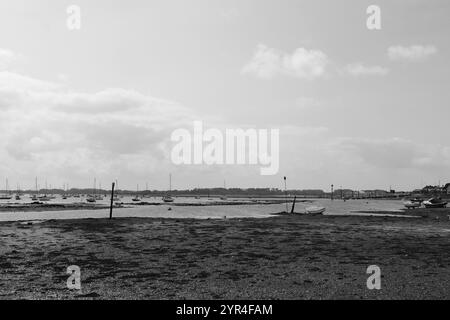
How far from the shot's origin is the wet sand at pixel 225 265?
Answer: 1564 centimetres

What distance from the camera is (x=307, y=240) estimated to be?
31703 mm

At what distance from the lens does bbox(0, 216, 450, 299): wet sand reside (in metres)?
15.6

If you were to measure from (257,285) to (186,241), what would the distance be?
15.1m

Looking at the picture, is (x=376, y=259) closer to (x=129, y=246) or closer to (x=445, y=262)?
(x=445, y=262)

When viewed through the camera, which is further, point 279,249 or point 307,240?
point 307,240

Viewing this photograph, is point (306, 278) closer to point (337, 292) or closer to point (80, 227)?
point (337, 292)

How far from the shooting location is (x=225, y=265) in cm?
2127

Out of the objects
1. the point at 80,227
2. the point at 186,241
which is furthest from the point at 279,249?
the point at 80,227
